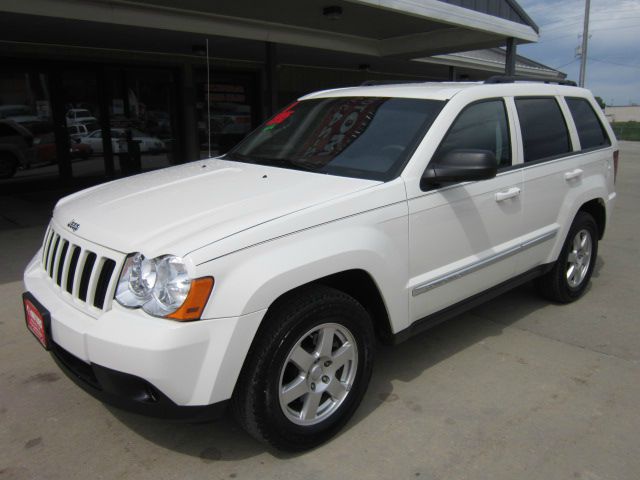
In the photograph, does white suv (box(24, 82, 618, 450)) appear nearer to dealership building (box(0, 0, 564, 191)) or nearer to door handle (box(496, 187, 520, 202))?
door handle (box(496, 187, 520, 202))

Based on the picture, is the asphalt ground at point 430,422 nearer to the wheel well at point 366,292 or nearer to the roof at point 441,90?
the wheel well at point 366,292

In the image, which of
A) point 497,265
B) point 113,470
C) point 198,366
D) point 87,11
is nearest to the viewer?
point 198,366

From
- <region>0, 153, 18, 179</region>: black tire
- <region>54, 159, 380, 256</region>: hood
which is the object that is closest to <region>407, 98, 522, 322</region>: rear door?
<region>54, 159, 380, 256</region>: hood

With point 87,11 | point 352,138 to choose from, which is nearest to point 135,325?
point 352,138

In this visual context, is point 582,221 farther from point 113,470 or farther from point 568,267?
point 113,470

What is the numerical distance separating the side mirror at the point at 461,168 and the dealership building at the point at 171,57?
131 inches

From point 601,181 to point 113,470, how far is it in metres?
4.33

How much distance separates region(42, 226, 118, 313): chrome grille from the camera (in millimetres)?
2389

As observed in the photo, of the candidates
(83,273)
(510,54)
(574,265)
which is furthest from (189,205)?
(510,54)

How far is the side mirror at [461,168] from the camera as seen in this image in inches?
116

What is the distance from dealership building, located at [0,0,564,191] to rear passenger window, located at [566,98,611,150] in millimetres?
3396

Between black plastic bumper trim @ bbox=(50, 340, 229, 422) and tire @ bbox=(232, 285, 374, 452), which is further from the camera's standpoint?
tire @ bbox=(232, 285, 374, 452)

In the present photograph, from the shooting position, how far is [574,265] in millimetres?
4633

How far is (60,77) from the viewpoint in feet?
33.5
